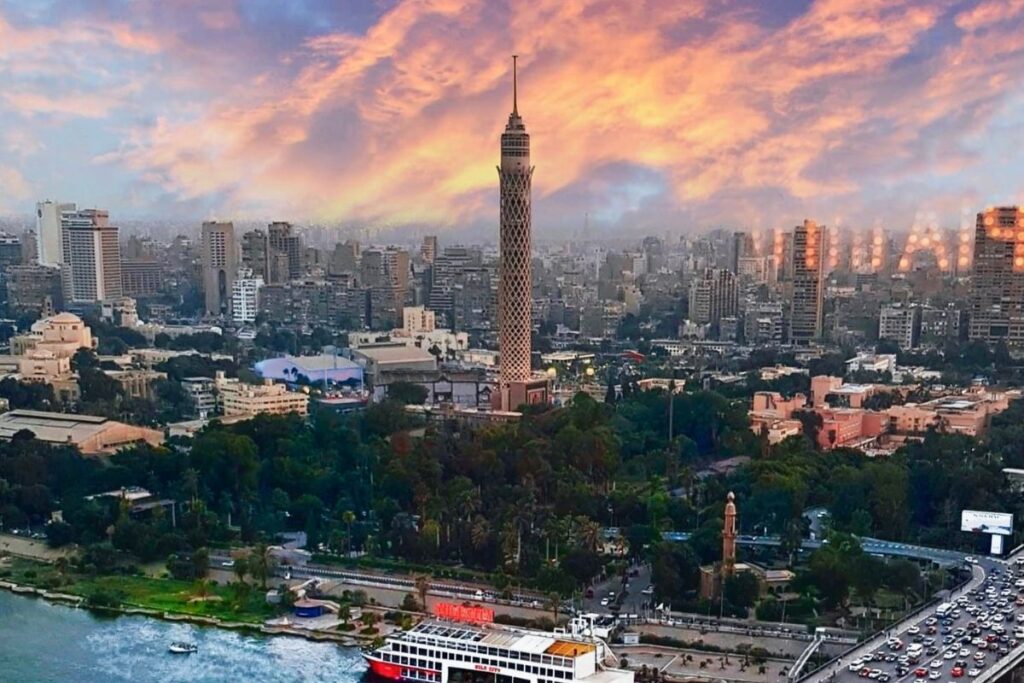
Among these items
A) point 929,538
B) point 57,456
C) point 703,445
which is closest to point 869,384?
point 703,445

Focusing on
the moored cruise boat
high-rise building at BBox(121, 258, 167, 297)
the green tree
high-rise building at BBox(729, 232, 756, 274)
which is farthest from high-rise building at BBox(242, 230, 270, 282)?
the moored cruise boat

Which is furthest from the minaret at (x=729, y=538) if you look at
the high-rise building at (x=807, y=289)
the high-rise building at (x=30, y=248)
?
the high-rise building at (x=30, y=248)

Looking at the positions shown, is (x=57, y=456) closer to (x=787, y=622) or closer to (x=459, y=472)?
(x=459, y=472)

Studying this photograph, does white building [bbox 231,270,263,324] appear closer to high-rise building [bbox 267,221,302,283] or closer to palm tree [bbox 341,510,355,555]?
high-rise building [bbox 267,221,302,283]

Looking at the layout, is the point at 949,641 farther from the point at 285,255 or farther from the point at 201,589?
the point at 285,255

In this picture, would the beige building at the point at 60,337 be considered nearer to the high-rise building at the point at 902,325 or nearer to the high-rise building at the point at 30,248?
the high-rise building at the point at 30,248
